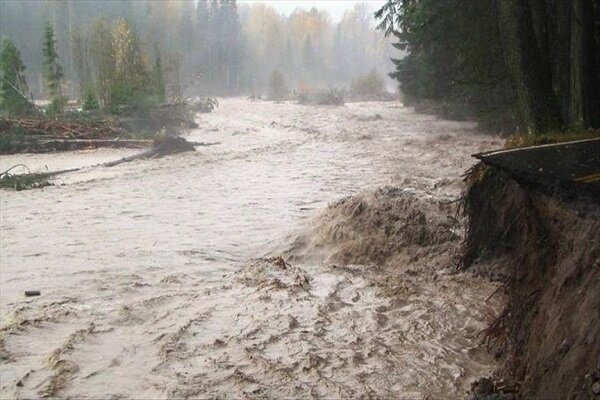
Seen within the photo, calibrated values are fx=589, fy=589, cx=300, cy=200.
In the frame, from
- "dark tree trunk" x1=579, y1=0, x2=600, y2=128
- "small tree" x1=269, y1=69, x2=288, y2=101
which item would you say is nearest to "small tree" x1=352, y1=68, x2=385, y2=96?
"small tree" x1=269, y1=69, x2=288, y2=101

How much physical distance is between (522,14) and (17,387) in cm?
637

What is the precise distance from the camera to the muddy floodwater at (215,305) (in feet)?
14.5

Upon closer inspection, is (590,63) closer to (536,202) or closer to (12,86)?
(536,202)

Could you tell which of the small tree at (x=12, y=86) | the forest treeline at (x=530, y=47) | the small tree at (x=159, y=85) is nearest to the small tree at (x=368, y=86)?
the small tree at (x=159, y=85)

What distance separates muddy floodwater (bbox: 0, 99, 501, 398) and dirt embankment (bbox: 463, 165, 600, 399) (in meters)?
0.56

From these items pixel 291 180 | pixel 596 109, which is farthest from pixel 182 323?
pixel 291 180

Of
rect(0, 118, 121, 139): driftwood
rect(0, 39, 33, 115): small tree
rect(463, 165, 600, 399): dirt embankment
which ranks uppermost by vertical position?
rect(0, 39, 33, 115): small tree

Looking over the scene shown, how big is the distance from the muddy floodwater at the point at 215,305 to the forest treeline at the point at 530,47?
6.93ft

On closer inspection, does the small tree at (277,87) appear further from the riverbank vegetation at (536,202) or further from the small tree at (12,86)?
the riverbank vegetation at (536,202)

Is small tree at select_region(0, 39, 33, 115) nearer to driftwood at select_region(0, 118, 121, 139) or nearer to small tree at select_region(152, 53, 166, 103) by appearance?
driftwood at select_region(0, 118, 121, 139)

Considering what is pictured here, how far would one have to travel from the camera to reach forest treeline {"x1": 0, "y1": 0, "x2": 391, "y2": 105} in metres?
36.3

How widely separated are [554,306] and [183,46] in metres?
81.7

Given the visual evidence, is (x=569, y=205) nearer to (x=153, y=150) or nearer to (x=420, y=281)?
(x=420, y=281)

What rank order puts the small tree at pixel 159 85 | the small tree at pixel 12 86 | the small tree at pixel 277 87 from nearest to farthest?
the small tree at pixel 12 86, the small tree at pixel 159 85, the small tree at pixel 277 87
